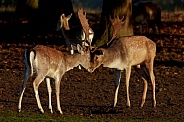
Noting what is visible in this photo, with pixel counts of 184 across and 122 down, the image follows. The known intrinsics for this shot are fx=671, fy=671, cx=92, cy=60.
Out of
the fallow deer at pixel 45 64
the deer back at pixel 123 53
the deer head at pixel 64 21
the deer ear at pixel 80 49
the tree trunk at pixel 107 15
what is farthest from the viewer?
the tree trunk at pixel 107 15

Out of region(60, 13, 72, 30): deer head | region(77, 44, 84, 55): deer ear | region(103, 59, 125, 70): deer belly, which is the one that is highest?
region(60, 13, 72, 30): deer head

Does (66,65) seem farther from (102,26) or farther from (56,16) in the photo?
(56,16)

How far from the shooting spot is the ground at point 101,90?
1265cm

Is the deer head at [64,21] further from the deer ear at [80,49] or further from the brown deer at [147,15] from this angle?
the brown deer at [147,15]

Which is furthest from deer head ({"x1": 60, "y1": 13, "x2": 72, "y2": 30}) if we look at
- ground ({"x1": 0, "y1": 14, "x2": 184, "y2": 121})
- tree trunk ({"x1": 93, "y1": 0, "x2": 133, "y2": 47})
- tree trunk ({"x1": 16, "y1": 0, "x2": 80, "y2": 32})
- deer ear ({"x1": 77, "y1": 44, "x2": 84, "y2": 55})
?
deer ear ({"x1": 77, "y1": 44, "x2": 84, "y2": 55})

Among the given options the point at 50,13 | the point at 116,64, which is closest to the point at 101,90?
the point at 116,64

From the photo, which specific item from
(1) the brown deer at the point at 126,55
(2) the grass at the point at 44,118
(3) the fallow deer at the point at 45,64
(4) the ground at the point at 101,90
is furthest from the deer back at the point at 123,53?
(2) the grass at the point at 44,118

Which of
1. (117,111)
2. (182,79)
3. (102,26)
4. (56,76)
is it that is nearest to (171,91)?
(182,79)

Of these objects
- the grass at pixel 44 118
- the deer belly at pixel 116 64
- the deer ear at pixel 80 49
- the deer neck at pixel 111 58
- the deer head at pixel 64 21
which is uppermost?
the deer head at pixel 64 21

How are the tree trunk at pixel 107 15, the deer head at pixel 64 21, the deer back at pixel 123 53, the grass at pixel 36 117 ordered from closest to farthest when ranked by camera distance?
the grass at pixel 36 117 → the deer back at pixel 123 53 → the deer head at pixel 64 21 → the tree trunk at pixel 107 15

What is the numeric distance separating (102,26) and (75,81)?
4.33m

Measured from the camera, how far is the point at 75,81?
1670 cm

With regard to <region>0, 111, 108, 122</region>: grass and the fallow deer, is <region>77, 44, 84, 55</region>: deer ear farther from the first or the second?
<region>0, 111, 108, 122</region>: grass

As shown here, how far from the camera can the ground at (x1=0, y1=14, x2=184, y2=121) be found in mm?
12648
